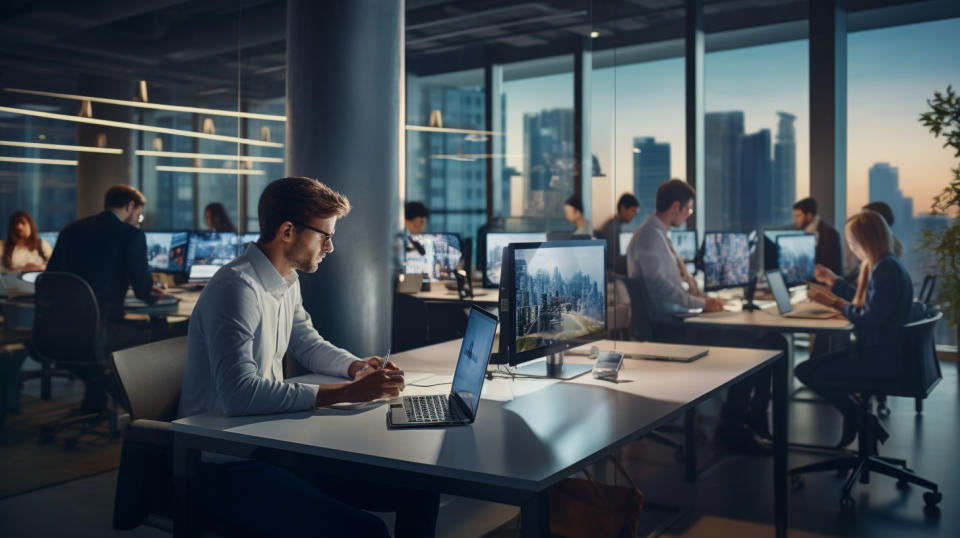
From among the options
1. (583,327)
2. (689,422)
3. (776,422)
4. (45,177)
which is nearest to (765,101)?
(689,422)

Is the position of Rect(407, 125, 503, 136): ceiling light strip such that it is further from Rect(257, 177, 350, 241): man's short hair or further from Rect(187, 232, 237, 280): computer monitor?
Rect(257, 177, 350, 241): man's short hair

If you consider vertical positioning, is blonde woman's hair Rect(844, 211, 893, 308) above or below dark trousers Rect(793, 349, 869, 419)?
above

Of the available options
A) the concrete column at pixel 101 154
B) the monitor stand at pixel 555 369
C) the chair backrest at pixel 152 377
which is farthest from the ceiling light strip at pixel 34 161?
the monitor stand at pixel 555 369

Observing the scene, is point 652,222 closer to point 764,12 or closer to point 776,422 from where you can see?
point 776,422

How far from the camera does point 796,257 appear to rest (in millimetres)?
Answer: 6004

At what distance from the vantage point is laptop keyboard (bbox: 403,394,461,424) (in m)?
2.25

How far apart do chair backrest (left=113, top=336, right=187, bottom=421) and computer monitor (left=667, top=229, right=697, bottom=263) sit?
5.15 metres

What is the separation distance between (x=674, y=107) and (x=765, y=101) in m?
1.00

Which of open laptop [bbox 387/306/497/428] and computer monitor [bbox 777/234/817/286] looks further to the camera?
computer monitor [bbox 777/234/817/286]

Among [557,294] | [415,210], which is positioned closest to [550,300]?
[557,294]

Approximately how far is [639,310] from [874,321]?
50.0 inches

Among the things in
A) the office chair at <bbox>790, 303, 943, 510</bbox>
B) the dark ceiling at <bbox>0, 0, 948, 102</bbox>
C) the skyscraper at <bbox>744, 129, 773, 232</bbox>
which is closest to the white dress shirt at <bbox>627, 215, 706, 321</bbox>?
the office chair at <bbox>790, 303, 943, 510</bbox>

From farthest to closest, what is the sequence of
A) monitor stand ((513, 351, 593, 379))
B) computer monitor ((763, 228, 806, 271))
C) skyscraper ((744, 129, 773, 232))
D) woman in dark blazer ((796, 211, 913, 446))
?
skyscraper ((744, 129, 773, 232)) → computer monitor ((763, 228, 806, 271)) → woman in dark blazer ((796, 211, 913, 446)) → monitor stand ((513, 351, 593, 379))

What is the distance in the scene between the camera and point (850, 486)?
13.1 feet
